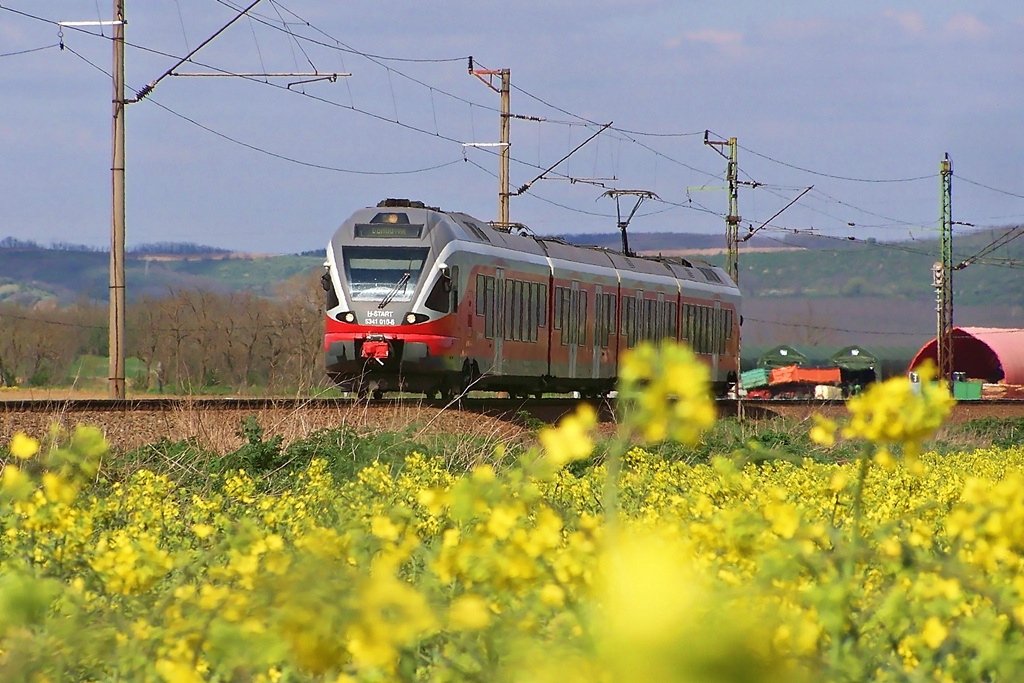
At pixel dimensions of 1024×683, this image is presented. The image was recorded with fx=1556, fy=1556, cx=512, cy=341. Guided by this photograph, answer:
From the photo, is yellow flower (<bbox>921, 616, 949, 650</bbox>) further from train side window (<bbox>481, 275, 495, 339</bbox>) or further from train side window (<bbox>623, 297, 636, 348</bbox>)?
train side window (<bbox>623, 297, 636, 348</bbox>)

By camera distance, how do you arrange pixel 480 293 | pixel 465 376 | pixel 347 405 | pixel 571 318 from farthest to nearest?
pixel 571 318 < pixel 480 293 < pixel 465 376 < pixel 347 405

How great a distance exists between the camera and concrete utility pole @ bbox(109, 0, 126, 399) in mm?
22344

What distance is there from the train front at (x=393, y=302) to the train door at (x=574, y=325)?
4.52 m

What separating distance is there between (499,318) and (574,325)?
10.4 ft

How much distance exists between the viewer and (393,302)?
Answer: 2338 cm

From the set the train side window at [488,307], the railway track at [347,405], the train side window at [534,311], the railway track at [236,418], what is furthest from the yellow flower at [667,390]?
the train side window at [534,311]

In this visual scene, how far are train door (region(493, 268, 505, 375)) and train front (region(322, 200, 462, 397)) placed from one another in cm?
150

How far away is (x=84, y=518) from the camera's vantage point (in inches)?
227

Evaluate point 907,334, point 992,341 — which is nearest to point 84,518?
point 992,341

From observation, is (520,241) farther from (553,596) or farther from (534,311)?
(553,596)

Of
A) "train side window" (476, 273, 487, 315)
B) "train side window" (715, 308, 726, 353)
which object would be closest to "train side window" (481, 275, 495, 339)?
"train side window" (476, 273, 487, 315)

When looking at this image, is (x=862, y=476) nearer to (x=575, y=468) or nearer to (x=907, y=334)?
(x=575, y=468)

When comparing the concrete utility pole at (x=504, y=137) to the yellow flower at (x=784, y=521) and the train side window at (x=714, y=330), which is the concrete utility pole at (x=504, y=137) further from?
the yellow flower at (x=784, y=521)

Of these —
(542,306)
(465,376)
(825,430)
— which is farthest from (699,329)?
(825,430)
